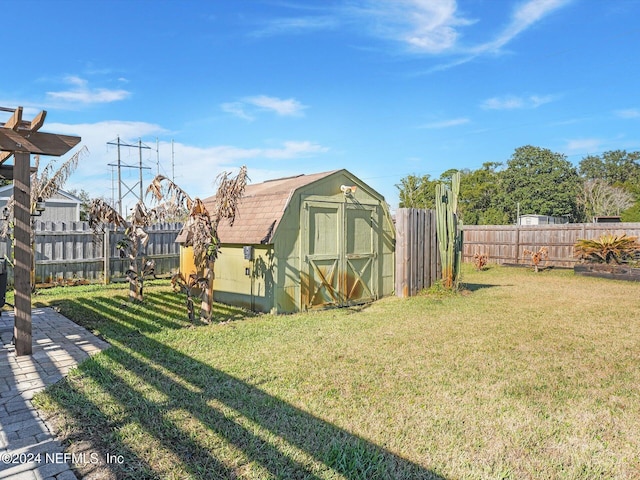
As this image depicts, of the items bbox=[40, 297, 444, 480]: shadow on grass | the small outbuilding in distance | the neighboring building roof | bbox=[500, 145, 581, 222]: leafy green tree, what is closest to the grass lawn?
bbox=[40, 297, 444, 480]: shadow on grass

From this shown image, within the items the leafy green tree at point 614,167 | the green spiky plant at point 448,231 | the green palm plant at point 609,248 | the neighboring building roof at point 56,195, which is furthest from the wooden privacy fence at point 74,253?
the leafy green tree at point 614,167

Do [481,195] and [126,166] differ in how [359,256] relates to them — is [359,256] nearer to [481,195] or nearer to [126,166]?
[126,166]

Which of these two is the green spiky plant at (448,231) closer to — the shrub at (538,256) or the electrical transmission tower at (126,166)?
the shrub at (538,256)

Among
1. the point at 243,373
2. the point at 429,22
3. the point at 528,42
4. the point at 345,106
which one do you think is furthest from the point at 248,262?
the point at 528,42

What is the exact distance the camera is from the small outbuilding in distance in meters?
6.65

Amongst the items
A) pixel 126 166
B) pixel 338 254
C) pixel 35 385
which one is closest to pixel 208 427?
pixel 35 385

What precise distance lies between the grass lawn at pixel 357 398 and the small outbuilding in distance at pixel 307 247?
2.80ft

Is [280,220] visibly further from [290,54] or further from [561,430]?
[290,54]

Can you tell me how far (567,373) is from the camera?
394 centimetres

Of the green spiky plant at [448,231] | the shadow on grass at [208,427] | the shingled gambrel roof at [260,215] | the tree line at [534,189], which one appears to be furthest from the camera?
the tree line at [534,189]

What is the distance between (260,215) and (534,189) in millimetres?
34367

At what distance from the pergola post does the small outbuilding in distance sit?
3085 millimetres

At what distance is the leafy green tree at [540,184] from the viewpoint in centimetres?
3425

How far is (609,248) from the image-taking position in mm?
12203
